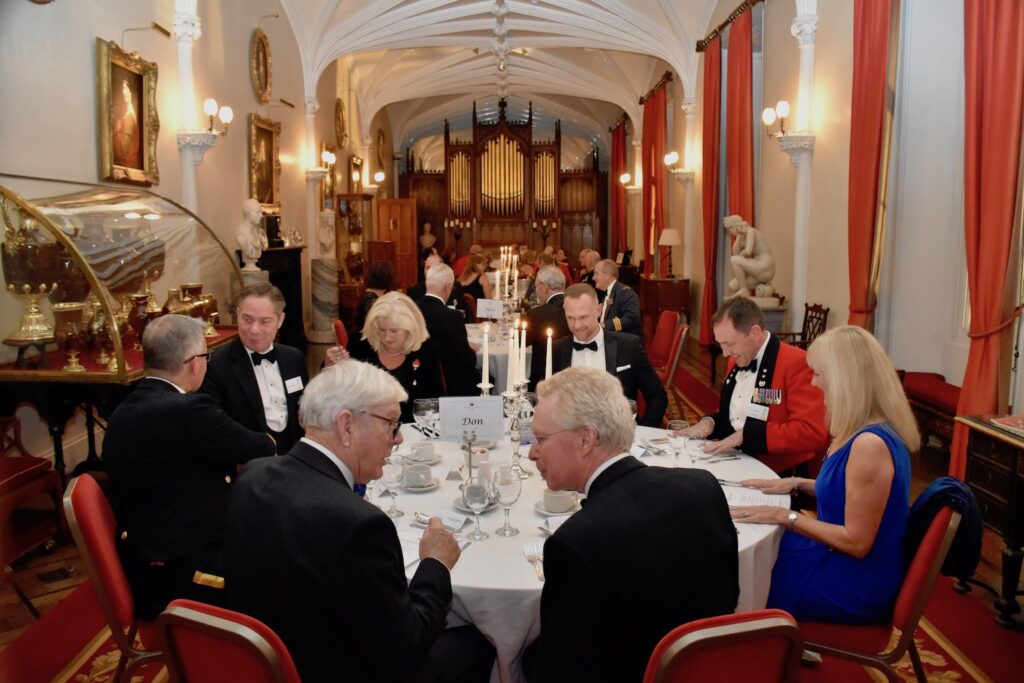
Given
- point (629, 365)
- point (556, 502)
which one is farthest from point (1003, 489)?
point (556, 502)

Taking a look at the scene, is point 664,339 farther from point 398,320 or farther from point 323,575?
point 323,575

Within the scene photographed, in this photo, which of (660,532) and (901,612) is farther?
(901,612)

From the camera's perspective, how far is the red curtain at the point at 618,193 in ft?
66.7

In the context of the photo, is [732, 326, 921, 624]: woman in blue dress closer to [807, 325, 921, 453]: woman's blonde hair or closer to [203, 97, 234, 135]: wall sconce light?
[807, 325, 921, 453]: woman's blonde hair

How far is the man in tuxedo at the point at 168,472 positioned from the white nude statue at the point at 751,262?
6.81 metres

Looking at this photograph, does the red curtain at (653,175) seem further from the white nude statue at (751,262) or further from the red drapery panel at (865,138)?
the red drapery panel at (865,138)

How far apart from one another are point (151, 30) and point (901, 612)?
768 cm

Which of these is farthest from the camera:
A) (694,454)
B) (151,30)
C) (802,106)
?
(802,106)

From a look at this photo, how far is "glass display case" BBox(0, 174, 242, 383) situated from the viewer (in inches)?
170

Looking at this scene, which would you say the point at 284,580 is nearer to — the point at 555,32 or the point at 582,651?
the point at 582,651

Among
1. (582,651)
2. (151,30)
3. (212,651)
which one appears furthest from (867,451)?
(151,30)

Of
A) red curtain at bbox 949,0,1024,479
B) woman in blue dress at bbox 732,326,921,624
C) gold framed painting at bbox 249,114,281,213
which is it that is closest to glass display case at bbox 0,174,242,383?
woman in blue dress at bbox 732,326,921,624

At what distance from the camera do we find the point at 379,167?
20.2 metres

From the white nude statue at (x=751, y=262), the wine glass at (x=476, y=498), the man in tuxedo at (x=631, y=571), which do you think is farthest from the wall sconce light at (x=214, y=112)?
the man in tuxedo at (x=631, y=571)
